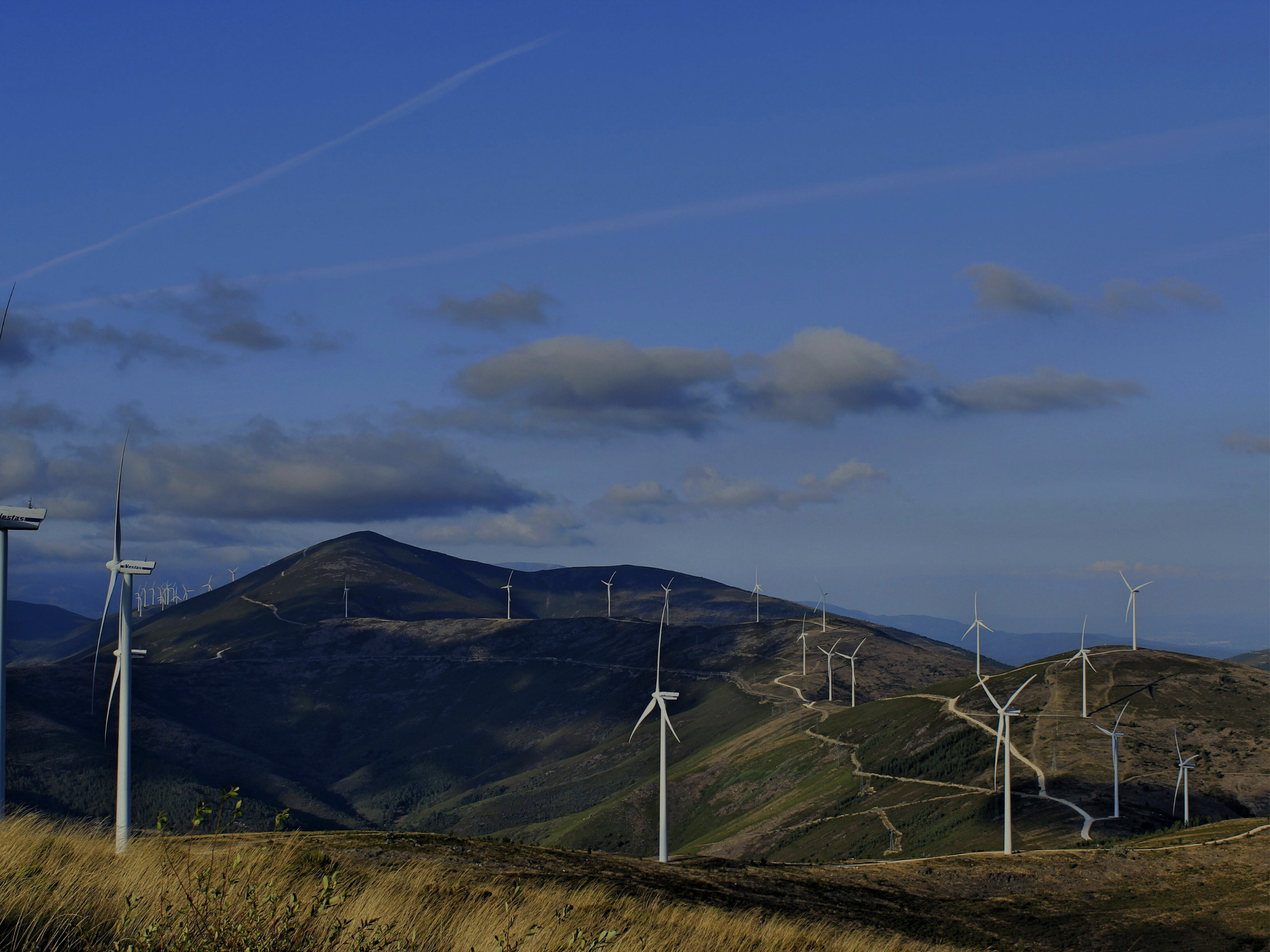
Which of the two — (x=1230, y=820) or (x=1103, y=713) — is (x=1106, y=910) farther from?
(x=1103, y=713)

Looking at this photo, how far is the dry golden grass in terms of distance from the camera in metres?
13.8

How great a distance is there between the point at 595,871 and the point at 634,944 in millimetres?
40540

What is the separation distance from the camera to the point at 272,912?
1459 cm

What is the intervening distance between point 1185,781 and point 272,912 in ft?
448

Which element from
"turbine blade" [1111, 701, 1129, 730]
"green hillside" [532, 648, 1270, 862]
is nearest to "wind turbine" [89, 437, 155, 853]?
"green hillside" [532, 648, 1270, 862]

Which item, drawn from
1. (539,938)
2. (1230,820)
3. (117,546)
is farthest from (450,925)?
(1230,820)

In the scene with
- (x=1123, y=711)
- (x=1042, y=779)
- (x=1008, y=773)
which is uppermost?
(x=1008, y=773)

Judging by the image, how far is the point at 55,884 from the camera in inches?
591

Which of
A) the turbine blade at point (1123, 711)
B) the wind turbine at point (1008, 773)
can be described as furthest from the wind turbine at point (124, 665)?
the turbine blade at point (1123, 711)

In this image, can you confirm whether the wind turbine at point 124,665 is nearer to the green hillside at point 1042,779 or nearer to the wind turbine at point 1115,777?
the green hillside at point 1042,779

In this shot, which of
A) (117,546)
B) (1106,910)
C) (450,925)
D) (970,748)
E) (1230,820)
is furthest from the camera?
(970,748)

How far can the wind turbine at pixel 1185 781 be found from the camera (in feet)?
412

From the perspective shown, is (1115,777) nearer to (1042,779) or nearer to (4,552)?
(1042,779)

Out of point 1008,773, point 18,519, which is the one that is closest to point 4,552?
point 18,519
